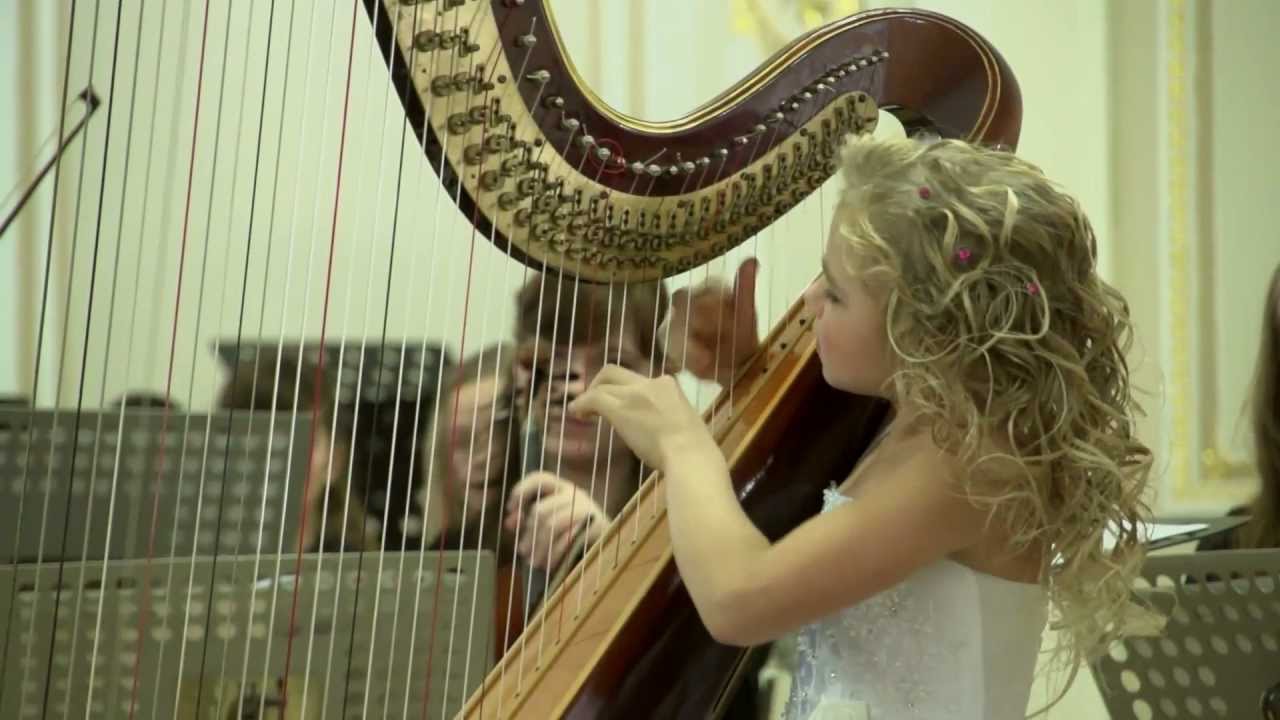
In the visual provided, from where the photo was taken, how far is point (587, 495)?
134 centimetres

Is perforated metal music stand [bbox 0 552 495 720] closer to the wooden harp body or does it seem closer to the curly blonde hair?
the wooden harp body

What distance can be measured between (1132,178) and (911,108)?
1.61 m

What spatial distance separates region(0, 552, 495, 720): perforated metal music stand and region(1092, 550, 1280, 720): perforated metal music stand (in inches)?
24.7

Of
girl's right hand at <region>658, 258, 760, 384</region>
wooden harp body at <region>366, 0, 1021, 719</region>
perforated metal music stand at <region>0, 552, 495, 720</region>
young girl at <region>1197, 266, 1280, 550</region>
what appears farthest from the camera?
young girl at <region>1197, 266, 1280, 550</region>

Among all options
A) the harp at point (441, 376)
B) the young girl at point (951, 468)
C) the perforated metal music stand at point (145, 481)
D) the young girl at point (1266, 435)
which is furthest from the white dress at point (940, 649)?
the young girl at point (1266, 435)

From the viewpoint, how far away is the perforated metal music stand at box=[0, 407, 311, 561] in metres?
0.97

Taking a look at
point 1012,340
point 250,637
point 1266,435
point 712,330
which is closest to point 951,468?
point 1012,340

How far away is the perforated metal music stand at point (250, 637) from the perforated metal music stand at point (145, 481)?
32 mm

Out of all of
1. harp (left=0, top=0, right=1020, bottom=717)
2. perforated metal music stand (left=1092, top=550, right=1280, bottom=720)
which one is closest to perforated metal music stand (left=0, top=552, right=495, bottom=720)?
harp (left=0, top=0, right=1020, bottom=717)

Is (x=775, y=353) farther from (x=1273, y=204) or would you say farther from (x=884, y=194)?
(x=1273, y=204)

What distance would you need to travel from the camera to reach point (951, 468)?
1043 mm

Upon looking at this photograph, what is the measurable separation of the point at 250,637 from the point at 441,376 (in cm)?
29

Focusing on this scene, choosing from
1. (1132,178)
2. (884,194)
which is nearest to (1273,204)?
(1132,178)

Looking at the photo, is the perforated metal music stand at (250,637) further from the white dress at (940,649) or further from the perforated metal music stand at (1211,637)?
the perforated metal music stand at (1211,637)
